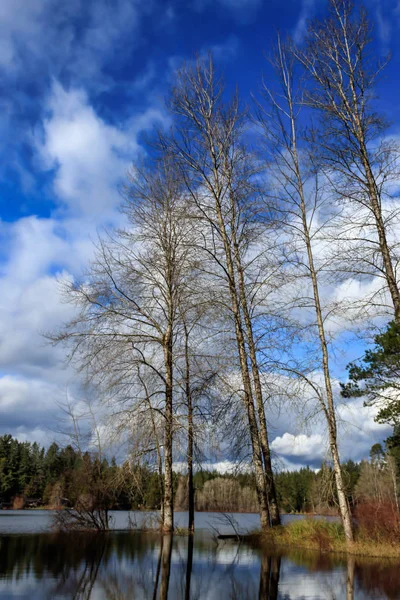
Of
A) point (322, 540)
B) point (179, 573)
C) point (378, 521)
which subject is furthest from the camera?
point (322, 540)

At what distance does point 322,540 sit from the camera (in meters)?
11.4

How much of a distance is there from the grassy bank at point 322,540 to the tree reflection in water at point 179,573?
0.73m

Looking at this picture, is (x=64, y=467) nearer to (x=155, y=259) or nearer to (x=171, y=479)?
(x=171, y=479)

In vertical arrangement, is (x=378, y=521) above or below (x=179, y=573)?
above

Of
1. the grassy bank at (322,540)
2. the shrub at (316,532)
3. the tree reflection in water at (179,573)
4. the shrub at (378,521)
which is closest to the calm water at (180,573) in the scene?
the tree reflection in water at (179,573)

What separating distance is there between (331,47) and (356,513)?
13660mm

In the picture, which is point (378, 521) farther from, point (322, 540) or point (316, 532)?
point (316, 532)

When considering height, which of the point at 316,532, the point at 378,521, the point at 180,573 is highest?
the point at 378,521

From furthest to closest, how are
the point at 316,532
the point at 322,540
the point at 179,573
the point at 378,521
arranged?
the point at 316,532 < the point at 322,540 < the point at 378,521 < the point at 179,573

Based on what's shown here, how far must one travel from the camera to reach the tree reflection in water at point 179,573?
20.4 ft

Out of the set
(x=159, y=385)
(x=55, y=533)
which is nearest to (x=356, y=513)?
(x=159, y=385)

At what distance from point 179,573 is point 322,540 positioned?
5003 mm

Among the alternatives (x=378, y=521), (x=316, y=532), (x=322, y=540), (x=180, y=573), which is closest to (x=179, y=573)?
(x=180, y=573)

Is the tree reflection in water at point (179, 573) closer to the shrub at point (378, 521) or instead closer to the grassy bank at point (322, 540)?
the grassy bank at point (322, 540)
